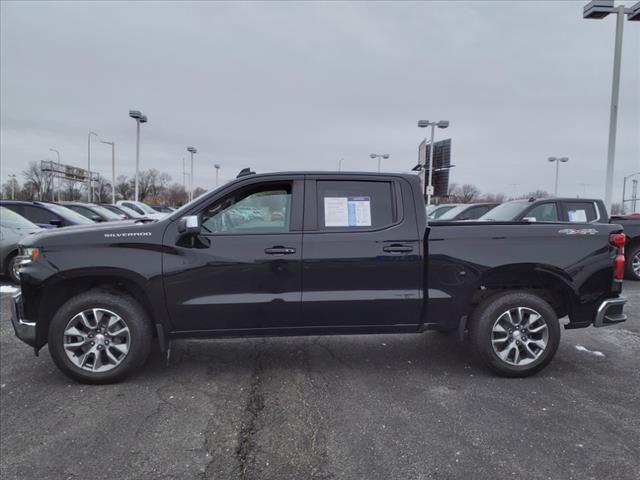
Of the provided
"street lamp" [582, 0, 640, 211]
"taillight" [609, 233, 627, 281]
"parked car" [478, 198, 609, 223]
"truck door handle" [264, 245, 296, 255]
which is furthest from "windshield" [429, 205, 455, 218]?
"truck door handle" [264, 245, 296, 255]

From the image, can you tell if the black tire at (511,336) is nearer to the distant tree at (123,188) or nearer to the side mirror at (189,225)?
the side mirror at (189,225)

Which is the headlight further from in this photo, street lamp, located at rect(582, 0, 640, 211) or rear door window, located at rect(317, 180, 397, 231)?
street lamp, located at rect(582, 0, 640, 211)

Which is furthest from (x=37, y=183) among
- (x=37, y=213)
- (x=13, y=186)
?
(x=37, y=213)

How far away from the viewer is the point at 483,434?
3.19 m

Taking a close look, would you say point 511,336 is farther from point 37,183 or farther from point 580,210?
point 37,183

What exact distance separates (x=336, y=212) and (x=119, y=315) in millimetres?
2120

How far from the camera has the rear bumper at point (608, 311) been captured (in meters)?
4.26

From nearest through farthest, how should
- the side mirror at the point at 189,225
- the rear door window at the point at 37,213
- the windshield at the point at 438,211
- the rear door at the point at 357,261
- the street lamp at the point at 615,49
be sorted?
1. the side mirror at the point at 189,225
2. the rear door at the point at 357,261
3. the rear door window at the point at 37,213
4. the street lamp at the point at 615,49
5. the windshield at the point at 438,211

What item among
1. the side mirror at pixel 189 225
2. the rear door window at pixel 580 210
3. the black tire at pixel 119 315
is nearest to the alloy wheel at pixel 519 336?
the side mirror at pixel 189 225

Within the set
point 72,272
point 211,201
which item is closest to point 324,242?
point 211,201

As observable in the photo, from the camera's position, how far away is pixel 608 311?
14.0ft

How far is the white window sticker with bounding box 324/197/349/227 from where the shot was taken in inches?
163

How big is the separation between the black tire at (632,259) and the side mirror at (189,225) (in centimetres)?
952

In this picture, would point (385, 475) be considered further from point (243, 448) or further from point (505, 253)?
point (505, 253)
